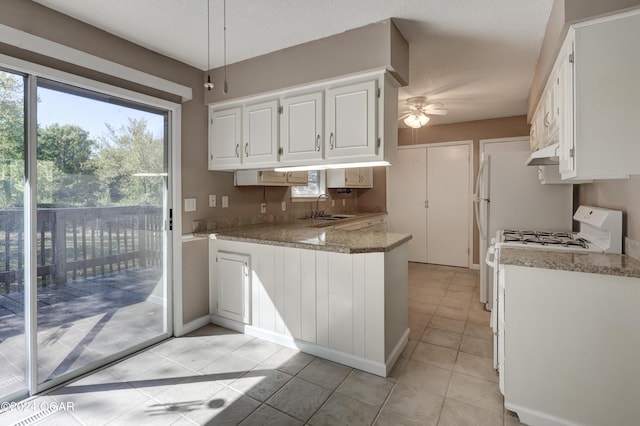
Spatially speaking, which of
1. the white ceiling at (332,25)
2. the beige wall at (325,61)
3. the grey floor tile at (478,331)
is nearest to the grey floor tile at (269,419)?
the grey floor tile at (478,331)

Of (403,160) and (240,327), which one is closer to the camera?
(240,327)

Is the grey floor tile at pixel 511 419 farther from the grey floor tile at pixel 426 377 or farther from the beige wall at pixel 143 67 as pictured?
the beige wall at pixel 143 67

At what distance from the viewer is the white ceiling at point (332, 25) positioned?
2.02m

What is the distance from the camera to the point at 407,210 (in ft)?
18.8

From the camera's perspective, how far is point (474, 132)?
5.07 meters

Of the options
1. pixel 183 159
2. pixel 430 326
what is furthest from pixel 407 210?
pixel 183 159

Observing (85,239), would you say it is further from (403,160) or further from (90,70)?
(403,160)

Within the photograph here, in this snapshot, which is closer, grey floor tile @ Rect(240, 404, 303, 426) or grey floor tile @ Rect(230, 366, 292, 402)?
grey floor tile @ Rect(240, 404, 303, 426)

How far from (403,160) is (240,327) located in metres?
4.12

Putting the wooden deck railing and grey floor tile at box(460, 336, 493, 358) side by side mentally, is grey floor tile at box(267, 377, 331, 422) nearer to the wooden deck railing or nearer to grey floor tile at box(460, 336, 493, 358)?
grey floor tile at box(460, 336, 493, 358)

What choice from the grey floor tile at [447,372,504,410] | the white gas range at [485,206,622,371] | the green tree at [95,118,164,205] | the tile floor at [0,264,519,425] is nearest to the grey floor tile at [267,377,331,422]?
the tile floor at [0,264,519,425]

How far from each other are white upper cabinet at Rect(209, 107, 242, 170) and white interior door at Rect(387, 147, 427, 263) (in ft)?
11.0

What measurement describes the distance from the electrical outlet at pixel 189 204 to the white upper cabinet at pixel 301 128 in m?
0.95

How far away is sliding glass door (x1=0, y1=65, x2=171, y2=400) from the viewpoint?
194 centimetres
